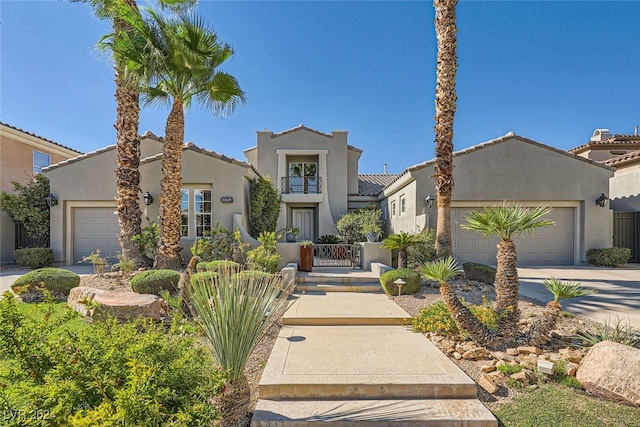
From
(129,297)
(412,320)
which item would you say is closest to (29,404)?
(129,297)

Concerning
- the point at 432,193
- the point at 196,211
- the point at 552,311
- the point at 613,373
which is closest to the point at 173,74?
the point at 196,211

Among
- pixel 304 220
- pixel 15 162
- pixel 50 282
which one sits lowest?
pixel 50 282

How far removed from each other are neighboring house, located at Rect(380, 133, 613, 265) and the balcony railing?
6.97 metres

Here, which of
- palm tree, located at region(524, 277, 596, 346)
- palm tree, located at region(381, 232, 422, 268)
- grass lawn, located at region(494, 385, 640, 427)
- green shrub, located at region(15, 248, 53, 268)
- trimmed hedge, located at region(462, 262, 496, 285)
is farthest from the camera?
green shrub, located at region(15, 248, 53, 268)

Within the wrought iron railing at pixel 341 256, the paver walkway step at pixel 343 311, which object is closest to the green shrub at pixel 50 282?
the paver walkway step at pixel 343 311

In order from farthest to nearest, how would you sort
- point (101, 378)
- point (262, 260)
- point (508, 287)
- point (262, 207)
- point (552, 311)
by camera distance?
point (262, 207)
point (262, 260)
point (508, 287)
point (552, 311)
point (101, 378)

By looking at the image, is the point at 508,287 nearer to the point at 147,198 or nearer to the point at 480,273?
the point at 480,273

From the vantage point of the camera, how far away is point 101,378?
2.32 m

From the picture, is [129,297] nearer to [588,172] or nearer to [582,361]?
[582,361]

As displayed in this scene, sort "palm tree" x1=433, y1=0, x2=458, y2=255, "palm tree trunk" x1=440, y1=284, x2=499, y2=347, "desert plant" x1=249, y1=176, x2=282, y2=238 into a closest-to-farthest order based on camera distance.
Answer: "palm tree trunk" x1=440, y1=284, x2=499, y2=347 → "palm tree" x1=433, y1=0, x2=458, y2=255 → "desert plant" x1=249, y1=176, x2=282, y2=238

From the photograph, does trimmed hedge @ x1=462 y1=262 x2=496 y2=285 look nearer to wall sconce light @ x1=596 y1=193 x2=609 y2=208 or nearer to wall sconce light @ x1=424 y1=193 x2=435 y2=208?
wall sconce light @ x1=424 y1=193 x2=435 y2=208

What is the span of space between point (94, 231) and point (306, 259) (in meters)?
10.6

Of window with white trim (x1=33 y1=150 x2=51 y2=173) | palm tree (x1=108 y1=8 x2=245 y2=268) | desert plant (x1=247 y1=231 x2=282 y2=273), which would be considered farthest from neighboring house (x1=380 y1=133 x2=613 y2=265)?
window with white trim (x1=33 y1=150 x2=51 y2=173)

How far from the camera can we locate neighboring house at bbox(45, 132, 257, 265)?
12.4m
